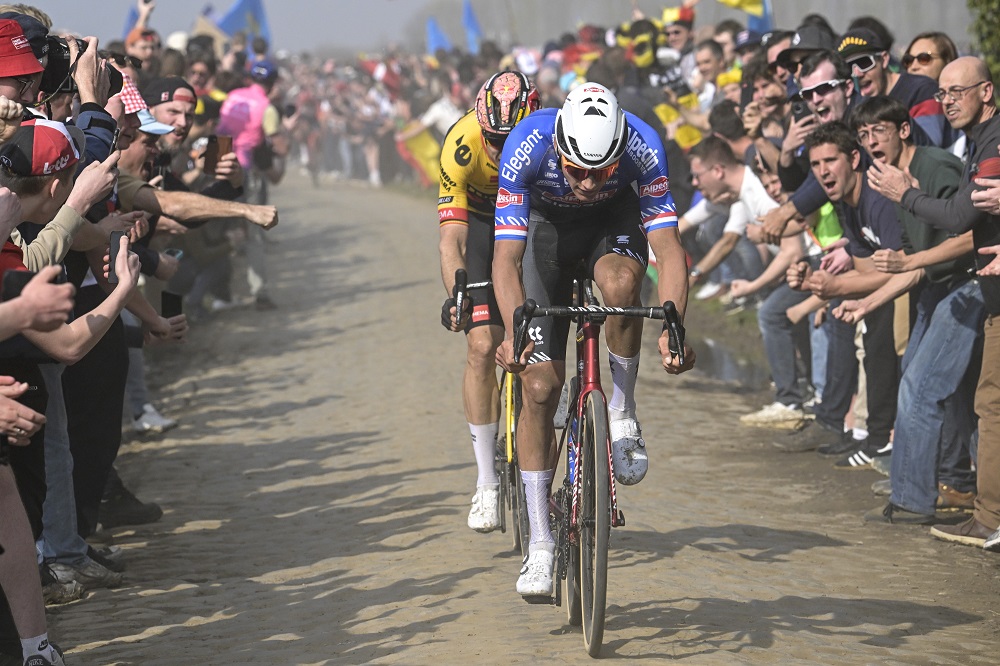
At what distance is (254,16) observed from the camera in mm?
28734

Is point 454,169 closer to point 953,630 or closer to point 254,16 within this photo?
point 953,630

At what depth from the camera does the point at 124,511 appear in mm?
8570

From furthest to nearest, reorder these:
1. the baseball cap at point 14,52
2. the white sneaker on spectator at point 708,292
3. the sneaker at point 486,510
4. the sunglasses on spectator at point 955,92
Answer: the white sneaker on spectator at point 708,292 < the sunglasses on spectator at point 955,92 < the sneaker at point 486,510 < the baseball cap at point 14,52


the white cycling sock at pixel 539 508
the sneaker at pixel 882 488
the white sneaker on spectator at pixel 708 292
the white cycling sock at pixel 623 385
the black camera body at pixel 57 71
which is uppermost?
the black camera body at pixel 57 71

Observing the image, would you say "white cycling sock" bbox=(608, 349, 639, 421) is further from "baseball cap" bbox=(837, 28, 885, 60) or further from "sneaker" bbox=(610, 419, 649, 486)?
"baseball cap" bbox=(837, 28, 885, 60)

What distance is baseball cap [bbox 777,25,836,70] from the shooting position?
1106cm

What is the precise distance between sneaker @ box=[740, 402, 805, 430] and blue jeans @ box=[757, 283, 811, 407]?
0.08 metres

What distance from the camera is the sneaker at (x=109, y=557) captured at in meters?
7.45

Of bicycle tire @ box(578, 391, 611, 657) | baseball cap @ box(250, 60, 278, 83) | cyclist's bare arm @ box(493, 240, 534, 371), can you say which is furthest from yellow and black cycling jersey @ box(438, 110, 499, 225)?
baseball cap @ box(250, 60, 278, 83)

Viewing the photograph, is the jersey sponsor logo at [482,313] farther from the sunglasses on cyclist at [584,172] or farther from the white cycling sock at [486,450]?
the sunglasses on cyclist at [584,172]

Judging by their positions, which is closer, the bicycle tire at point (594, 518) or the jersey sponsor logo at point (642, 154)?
the bicycle tire at point (594, 518)

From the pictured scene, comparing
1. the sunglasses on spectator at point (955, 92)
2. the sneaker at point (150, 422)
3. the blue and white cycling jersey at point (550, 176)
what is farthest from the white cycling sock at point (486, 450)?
the sneaker at point (150, 422)

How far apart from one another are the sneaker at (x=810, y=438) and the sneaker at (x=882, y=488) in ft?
3.58

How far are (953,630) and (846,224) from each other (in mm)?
3363
